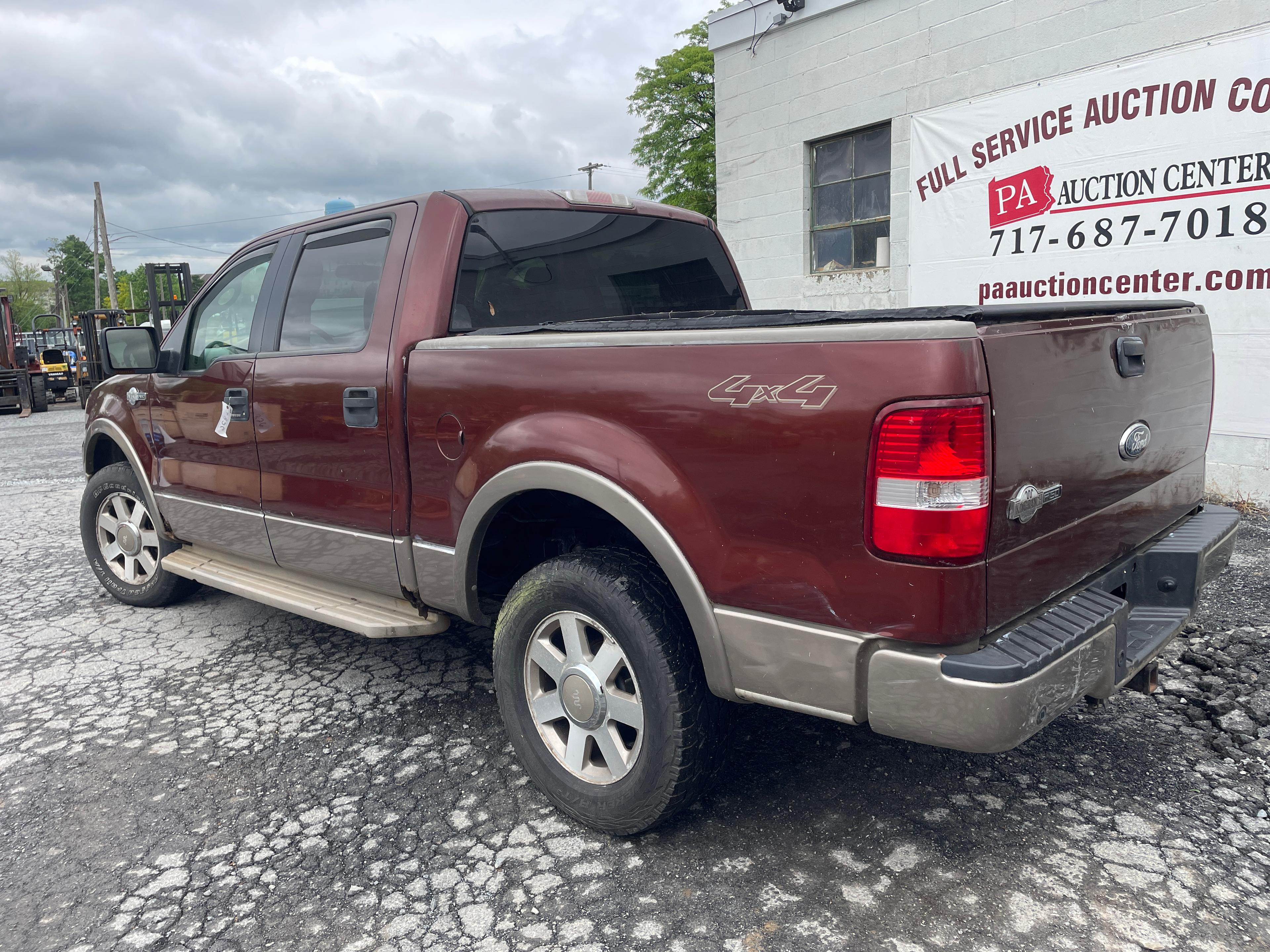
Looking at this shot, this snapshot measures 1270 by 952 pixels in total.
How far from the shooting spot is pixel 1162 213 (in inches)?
247

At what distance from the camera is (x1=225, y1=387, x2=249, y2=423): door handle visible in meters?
3.76

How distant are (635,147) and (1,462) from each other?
2435cm

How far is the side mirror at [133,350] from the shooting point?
438 centimetres

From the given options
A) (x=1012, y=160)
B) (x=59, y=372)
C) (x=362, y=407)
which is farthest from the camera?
(x=59, y=372)

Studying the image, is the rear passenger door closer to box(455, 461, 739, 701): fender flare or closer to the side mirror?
box(455, 461, 739, 701): fender flare

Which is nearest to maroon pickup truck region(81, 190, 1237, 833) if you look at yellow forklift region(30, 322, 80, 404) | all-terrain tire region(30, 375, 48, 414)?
all-terrain tire region(30, 375, 48, 414)

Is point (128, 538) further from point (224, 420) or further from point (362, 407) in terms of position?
point (362, 407)

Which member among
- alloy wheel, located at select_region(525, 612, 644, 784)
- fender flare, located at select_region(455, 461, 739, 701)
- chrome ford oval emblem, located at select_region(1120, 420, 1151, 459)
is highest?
chrome ford oval emblem, located at select_region(1120, 420, 1151, 459)

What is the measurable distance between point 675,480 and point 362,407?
140 centimetres

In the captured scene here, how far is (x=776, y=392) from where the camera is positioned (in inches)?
82.8

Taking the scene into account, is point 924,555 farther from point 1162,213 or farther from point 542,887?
point 1162,213

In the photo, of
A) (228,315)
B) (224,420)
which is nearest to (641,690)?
(224,420)

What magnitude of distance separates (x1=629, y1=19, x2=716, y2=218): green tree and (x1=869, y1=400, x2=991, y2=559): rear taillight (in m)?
29.0

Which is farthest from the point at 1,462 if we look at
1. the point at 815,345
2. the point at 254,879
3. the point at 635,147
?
the point at 635,147
